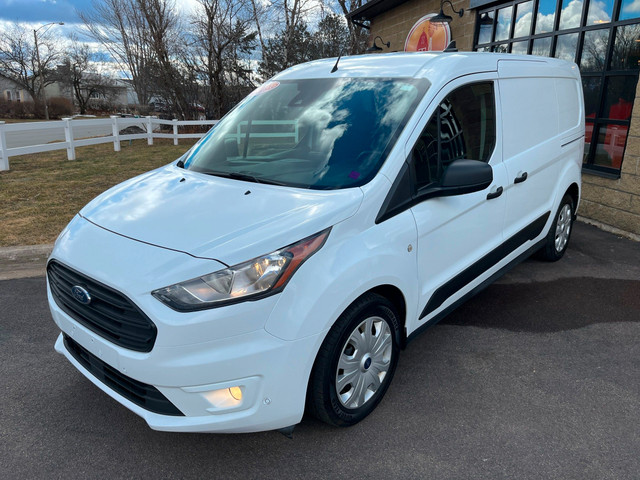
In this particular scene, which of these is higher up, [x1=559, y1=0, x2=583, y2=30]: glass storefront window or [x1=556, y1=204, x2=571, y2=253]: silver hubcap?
[x1=559, y1=0, x2=583, y2=30]: glass storefront window

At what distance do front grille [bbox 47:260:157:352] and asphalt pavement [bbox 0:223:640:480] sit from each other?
685 mm

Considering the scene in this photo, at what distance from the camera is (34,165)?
11.7 metres

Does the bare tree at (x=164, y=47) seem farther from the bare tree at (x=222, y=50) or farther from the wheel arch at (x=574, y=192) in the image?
the wheel arch at (x=574, y=192)

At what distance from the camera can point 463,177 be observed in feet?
9.21

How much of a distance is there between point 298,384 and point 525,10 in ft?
28.2

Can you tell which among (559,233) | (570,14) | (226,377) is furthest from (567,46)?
(226,377)

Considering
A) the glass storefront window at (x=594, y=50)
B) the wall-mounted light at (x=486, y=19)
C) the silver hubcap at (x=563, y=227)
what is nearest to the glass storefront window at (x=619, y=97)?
the glass storefront window at (x=594, y=50)

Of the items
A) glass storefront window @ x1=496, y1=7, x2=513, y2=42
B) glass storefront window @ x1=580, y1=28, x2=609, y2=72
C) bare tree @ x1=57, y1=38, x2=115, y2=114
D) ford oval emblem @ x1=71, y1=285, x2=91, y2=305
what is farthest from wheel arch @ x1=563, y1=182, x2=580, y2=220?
bare tree @ x1=57, y1=38, x2=115, y2=114

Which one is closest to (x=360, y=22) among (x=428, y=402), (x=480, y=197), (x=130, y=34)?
(x=480, y=197)

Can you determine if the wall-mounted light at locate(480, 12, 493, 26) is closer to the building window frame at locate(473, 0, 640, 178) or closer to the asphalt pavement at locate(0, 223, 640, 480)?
the building window frame at locate(473, 0, 640, 178)

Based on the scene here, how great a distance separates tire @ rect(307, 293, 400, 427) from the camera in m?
2.38

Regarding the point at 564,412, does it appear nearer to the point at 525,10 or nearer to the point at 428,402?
the point at 428,402

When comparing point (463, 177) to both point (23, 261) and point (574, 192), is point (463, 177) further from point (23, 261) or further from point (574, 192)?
point (23, 261)

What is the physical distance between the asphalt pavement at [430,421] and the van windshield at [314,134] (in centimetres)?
140
